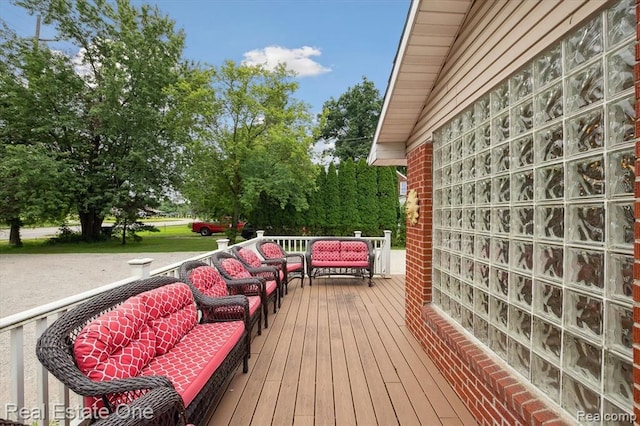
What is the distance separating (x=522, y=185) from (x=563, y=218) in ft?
1.23

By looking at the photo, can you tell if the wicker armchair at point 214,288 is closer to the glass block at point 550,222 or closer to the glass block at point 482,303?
the glass block at point 482,303

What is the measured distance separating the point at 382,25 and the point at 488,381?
Result: 12410 millimetres

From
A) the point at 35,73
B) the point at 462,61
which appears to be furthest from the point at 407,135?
the point at 35,73

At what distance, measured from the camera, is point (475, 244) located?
7.82ft

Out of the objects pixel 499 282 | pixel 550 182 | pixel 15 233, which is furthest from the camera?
pixel 15 233

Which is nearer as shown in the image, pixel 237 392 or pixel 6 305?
pixel 237 392

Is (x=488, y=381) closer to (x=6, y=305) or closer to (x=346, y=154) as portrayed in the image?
(x=6, y=305)

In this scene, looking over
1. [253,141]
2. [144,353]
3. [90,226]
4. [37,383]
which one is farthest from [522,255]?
[90,226]

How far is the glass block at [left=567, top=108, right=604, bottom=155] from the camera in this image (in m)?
1.33

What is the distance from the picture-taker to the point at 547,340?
1602 millimetres

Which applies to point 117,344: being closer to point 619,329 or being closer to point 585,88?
point 619,329

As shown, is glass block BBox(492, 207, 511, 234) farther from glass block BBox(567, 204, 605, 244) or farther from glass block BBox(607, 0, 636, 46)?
glass block BBox(607, 0, 636, 46)

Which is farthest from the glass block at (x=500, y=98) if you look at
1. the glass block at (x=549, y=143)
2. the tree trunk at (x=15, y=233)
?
the tree trunk at (x=15, y=233)

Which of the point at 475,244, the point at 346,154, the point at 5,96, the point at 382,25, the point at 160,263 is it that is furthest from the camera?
the point at 346,154
